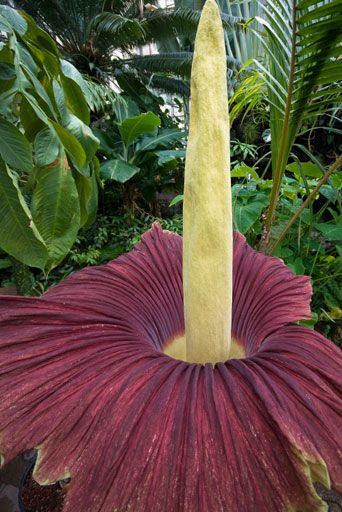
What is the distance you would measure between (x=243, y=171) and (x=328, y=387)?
121cm

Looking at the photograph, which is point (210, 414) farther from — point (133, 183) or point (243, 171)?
point (133, 183)

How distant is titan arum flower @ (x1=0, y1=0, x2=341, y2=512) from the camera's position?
10.6 inches

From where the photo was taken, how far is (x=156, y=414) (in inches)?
11.9

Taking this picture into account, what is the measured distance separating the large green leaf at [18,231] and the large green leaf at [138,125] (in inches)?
87.6

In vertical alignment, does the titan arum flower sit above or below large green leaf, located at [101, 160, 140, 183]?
below

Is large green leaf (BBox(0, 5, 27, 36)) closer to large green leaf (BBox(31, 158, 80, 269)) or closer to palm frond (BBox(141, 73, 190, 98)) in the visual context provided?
large green leaf (BBox(31, 158, 80, 269))

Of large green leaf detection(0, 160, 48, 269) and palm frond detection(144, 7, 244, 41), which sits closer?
large green leaf detection(0, 160, 48, 269)

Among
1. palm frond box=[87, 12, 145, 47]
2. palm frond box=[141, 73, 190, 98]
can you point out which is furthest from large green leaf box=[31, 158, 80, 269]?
palm frond box=[141, 73, 190, 98]

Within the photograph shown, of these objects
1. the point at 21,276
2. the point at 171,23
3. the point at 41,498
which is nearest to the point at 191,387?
the point at 41,498

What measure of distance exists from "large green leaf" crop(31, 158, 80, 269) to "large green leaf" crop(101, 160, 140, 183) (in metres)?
1.81

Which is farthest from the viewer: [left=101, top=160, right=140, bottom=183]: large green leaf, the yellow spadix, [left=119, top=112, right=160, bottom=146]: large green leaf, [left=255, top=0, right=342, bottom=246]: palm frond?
[left=119, top=112, right=160, bottom=146]: large green leaf

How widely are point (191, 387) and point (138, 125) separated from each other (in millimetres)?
2745

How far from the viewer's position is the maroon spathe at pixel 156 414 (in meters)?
0.27

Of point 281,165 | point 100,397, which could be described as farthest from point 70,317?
point 281,165
